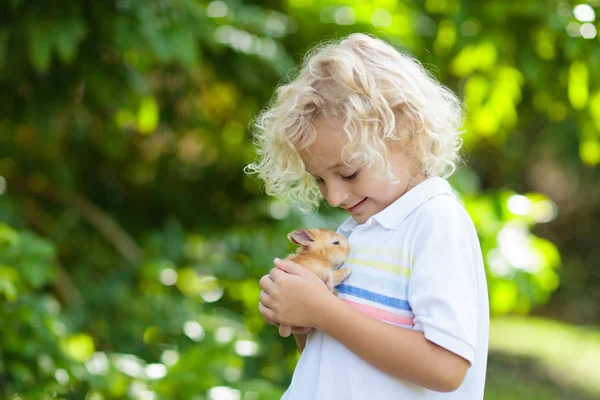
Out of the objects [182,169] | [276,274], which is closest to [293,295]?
[276,274]

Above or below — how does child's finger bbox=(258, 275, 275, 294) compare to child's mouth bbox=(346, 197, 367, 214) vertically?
below

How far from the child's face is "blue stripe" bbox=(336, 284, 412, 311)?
152mm

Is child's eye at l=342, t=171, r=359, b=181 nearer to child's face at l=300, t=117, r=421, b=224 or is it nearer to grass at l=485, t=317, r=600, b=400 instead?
child's face at l=300, t=117, r=421, b=224

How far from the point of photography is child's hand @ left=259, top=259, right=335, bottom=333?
1393 millimetres

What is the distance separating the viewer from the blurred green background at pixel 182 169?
2.80 metres

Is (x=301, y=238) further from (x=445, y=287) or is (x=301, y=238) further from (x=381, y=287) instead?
(x=445, y=287)

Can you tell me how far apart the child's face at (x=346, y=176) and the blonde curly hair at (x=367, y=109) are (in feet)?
0.06

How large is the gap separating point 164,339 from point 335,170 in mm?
2231

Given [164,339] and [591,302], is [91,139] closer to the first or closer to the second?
[164,339]

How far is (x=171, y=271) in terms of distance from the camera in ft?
12.2

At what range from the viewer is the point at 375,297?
1.41 m

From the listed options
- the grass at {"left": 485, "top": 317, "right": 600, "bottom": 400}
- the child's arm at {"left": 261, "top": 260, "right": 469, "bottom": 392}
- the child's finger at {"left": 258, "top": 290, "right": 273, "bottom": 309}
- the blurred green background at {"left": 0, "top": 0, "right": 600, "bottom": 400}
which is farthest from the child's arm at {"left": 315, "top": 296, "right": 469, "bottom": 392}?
the grass at {"left": 485, "top": 317, "right": 600, "bottom": 400}

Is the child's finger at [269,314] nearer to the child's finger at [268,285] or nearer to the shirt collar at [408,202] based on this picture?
the child's finger at [268,285]

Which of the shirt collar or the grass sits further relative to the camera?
the grass
